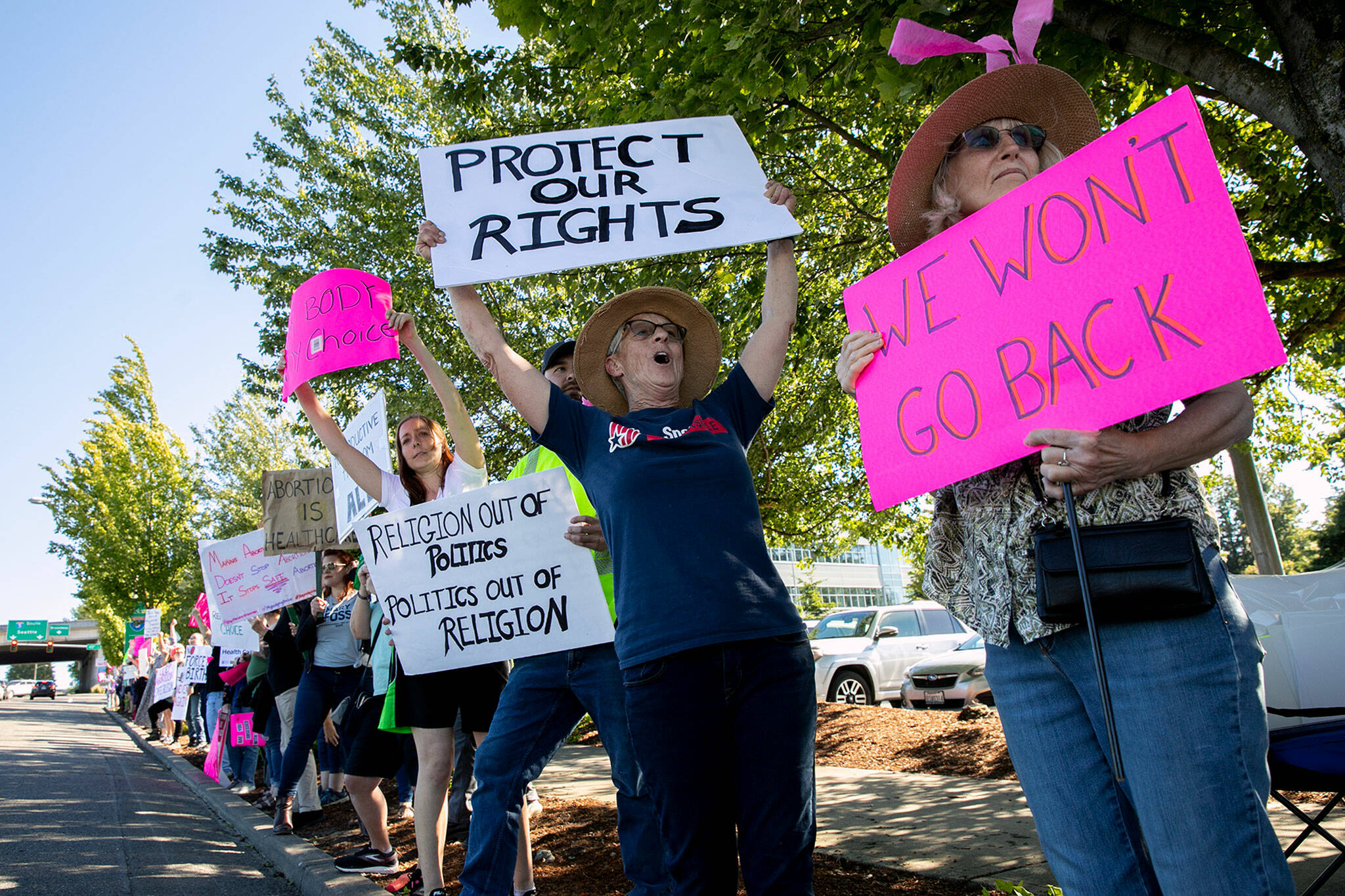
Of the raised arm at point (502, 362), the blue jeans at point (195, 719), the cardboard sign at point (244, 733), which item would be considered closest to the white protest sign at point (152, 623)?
the blue jeans at point (195, 719)

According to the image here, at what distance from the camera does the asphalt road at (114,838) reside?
523 cm

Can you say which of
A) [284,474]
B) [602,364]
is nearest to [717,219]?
[602,364]

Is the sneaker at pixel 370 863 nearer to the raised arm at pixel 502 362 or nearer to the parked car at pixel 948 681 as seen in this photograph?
the raised arm at pixel 502 362

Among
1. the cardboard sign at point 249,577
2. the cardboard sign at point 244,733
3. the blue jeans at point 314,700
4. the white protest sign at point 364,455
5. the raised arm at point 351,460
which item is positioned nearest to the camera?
the raised arm at point 351,460

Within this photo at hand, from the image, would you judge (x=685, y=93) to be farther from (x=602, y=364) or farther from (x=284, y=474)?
(x=284, y=474)

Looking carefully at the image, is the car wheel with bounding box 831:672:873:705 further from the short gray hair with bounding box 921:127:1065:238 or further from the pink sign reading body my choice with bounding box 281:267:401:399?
the short gray hair with bounding box 921:127:1065:238

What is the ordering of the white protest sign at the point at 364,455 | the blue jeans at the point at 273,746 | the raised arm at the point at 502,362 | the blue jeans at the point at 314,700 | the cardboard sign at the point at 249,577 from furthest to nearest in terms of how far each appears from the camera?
1. the blue jeans at the point at 273,746
2. the cardboard sign at the point at 249,577
3. the blue jeans at the point at 314,700
4. the white protest sign at the point at 364,455
5. the raised arm at the point at 502,362

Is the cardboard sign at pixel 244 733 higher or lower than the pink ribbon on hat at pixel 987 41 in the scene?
lower

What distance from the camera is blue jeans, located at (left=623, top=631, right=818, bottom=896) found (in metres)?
2.09

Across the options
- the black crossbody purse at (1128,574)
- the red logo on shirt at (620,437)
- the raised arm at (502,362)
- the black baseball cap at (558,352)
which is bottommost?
the black crossbody purse at (1128,574)

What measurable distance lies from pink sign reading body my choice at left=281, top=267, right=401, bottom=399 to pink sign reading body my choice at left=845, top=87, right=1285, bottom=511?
311cm

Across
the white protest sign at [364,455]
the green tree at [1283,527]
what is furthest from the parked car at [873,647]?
the green tree at [1283,527]

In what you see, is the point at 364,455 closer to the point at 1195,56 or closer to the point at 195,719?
the point at 1195,56

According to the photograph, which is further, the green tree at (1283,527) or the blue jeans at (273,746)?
the green tree at (1283,527)
